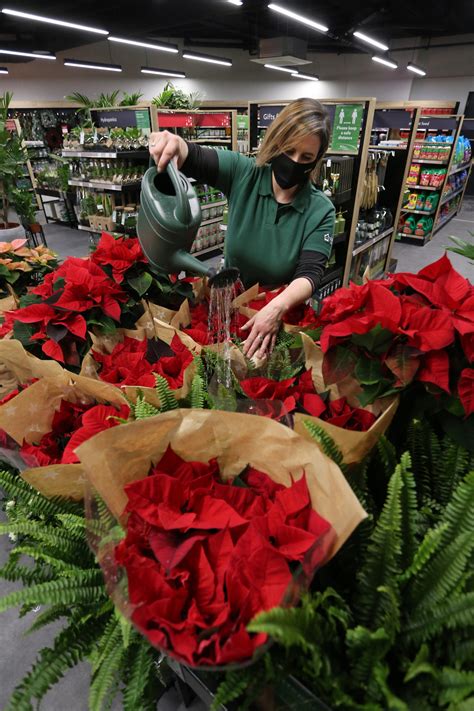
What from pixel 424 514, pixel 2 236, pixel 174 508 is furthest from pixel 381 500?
pixel 2 236

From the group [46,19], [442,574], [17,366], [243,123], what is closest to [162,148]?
[17,366]

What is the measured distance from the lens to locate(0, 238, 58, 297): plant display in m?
1.66

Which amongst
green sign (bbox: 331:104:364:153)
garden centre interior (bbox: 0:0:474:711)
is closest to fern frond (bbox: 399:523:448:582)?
garden centre interior (bbox: 0:0:474:711)

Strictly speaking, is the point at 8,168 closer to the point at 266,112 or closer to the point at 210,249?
the point at 210,249

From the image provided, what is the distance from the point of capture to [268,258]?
1.60m

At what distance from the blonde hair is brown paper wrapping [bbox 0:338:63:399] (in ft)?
3.53

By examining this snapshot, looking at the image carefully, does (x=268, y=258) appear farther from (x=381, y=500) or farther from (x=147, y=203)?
(x=381, y=500)

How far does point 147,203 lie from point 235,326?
42 centimetres

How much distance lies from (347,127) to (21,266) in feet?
9.21

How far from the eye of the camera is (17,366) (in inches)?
39.9

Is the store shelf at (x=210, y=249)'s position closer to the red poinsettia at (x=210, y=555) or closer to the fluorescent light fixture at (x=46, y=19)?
the fluorescent light fixture at (x=46, y=19)

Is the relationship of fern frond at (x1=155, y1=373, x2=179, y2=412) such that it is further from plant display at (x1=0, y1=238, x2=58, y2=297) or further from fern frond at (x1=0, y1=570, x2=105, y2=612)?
plant display at (x1=0, y1=238, x2=58, y2=297)

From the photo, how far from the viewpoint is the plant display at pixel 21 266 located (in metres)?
1.66

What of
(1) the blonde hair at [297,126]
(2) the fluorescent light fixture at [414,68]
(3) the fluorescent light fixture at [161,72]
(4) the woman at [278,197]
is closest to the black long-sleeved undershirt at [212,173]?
(4) the woman at [278,197]
